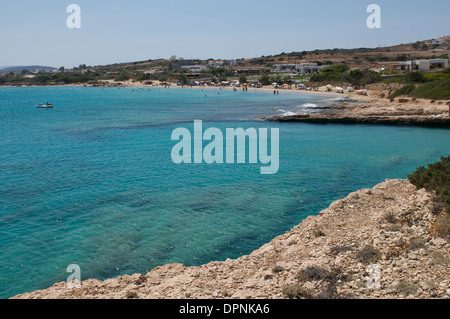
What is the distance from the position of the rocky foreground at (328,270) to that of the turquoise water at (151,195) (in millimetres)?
1942

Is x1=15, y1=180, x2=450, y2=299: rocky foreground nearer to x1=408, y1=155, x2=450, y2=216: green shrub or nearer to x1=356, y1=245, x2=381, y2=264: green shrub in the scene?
x1=356, y1=245, x2=381, y2=264: green shrub

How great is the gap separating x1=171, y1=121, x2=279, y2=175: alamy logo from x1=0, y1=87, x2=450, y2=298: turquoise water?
2.82 ft

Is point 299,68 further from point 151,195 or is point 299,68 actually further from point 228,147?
point 151,195

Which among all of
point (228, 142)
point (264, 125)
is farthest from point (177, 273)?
point (264, 125)

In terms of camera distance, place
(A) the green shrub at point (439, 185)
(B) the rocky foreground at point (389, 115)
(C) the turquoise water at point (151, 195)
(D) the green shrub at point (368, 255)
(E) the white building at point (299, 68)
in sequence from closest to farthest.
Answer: (D) the green shrub at point (368, 255), (A) the green shrub at point (439, 185), (C) the turquoise water at point (151, 195), (B) the rocky foreground at point (389, 115), (E) the white building at point (299, 68)

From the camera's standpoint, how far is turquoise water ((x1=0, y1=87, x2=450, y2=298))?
1224 cm

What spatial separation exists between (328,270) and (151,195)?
11132mm

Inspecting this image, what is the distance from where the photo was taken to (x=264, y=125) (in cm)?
4091

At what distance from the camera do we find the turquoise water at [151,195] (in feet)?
40.2

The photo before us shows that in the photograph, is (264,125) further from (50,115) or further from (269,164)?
(50,115)

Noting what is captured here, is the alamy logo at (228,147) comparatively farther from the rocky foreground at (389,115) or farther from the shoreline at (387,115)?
the rocky foreground at (389,115)

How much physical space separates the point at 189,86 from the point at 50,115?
72.6 m

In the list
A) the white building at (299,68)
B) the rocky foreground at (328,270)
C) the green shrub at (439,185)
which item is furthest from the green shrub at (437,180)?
the white building at (299,68)

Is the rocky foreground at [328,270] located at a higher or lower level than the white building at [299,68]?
lower
